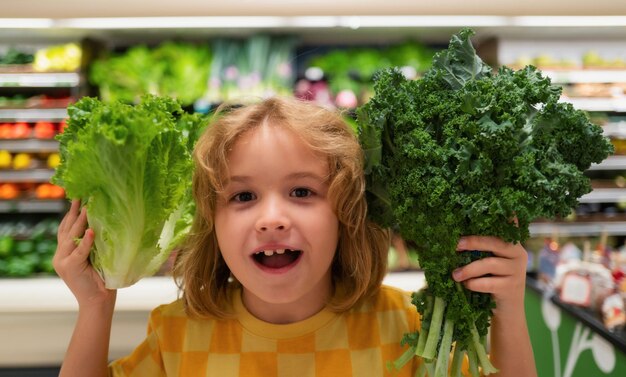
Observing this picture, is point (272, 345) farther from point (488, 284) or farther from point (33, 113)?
point (33, 113)

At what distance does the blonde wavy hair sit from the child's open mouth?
0.16 m

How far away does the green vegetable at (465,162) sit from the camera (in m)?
1.04

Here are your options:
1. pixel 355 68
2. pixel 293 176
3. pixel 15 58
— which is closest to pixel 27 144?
pixel 15 58

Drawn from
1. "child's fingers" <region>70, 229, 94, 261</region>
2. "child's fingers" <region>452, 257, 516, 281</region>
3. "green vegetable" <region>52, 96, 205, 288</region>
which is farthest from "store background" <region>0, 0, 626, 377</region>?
"child's fingers" <region>70, 229, 94, 261</region>

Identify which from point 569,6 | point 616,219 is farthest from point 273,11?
point 616,219

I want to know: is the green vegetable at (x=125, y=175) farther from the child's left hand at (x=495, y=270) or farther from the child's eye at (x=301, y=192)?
the child's left hand at (x=495, y=270)

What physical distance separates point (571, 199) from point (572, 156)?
0.10m

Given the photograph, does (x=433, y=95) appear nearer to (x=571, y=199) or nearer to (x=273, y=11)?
(x=571, y=199)

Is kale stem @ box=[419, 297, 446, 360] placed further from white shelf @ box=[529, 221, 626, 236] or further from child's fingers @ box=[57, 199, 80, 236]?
white shelf @ box=[529, 221, 626, 236]

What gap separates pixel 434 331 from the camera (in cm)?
113

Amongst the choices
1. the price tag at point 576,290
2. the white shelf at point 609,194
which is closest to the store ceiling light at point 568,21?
the white shelf at point 609,194

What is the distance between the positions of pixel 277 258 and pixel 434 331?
41 cm

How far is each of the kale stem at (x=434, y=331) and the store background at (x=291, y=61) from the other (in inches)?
63.0

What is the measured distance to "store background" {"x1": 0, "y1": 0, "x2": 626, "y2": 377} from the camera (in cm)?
340
